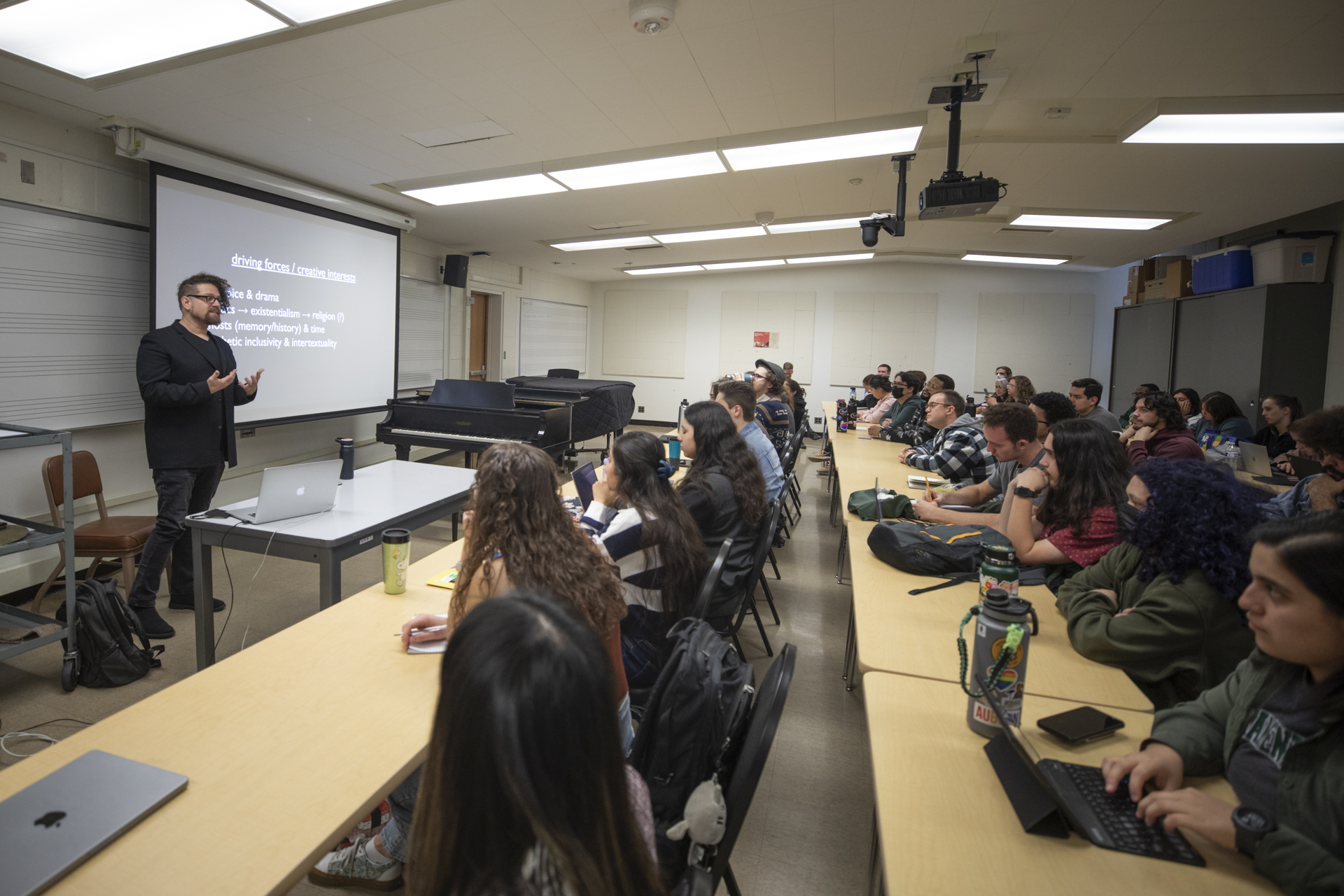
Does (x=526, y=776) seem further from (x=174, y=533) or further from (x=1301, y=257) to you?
(x=1301, y=257)

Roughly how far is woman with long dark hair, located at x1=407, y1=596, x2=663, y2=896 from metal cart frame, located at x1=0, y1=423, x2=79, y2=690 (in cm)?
278

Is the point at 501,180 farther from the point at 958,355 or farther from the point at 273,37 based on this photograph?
the point at 958,355

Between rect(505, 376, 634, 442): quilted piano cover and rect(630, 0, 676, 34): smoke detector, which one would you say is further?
rect(505, 376, 634, 442): quilted piano cover

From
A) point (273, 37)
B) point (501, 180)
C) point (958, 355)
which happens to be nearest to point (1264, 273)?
point (958, 355)

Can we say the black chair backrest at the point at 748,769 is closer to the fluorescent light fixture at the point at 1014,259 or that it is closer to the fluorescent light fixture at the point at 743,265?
the fluorescent light fixture at the point at 743,265

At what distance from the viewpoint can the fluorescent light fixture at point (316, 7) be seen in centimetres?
238

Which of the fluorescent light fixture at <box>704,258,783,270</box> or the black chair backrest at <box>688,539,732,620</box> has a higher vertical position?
the fluorescent light fixture at <box>704,258,783,270</box>

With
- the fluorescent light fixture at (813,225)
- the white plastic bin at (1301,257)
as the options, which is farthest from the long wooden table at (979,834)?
the white plastic bin at (1301,257)

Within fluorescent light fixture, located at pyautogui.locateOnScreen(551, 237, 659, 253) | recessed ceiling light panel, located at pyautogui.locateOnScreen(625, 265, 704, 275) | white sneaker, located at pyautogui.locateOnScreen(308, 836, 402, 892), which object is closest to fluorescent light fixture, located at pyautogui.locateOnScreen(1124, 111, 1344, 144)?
white sneaker, located at pyautogui.locateOnScreen(308, 836, 402, 892)

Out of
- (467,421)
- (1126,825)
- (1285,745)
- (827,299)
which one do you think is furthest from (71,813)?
(827,299)

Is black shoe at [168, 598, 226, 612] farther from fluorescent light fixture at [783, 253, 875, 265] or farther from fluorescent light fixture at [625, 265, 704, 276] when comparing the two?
fluorescent light fixture at [783, 253, 875, 265]

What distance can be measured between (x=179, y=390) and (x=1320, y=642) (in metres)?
3.98

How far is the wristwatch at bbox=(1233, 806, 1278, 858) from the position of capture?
0.93 m

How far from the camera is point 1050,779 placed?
1.06 meters
